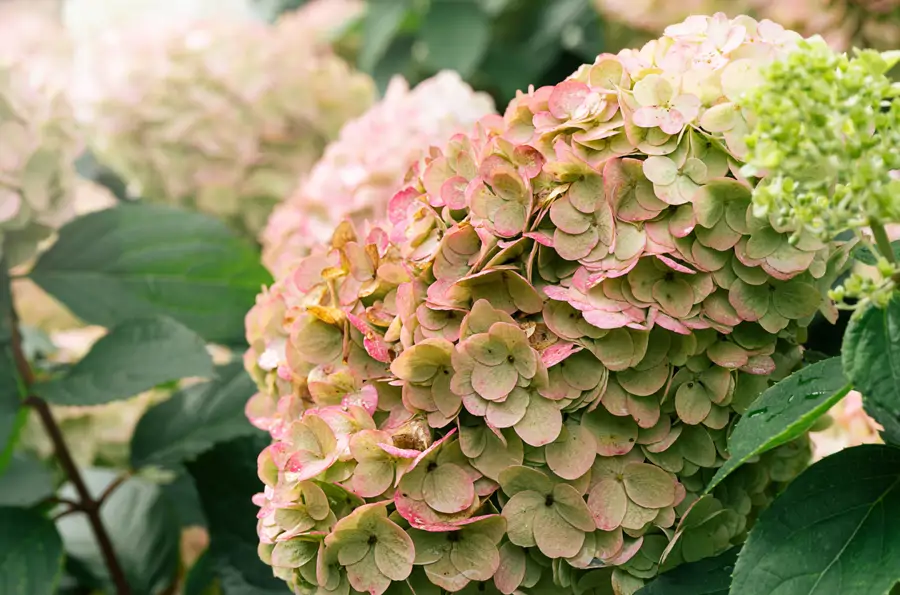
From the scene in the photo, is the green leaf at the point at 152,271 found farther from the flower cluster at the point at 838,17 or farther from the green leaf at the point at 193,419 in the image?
the flower cluster at the point at 838,17

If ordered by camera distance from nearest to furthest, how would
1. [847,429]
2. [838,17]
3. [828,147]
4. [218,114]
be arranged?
[828,147] → [847,429] → [838,17] → [218,114]

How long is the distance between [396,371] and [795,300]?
174mm

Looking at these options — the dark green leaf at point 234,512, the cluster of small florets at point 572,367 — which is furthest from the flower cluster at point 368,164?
the cluster of small florets at point 572,367

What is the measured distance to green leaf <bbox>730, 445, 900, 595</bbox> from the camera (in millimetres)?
342

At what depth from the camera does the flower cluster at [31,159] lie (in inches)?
26.7

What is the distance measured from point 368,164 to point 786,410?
46 centimetres

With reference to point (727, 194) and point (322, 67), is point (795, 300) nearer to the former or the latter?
point (727, 194)

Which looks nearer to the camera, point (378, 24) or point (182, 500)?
point (182, 500)

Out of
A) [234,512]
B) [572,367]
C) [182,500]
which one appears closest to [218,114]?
[182,500]

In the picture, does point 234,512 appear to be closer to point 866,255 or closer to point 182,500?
point 182,500

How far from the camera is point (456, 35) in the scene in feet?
3.74

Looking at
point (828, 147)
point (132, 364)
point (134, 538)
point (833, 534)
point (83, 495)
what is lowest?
point (134, 538)

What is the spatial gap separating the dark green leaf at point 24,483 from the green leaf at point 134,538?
58mm

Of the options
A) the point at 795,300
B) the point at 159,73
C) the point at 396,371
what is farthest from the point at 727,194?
the point at 159,73
